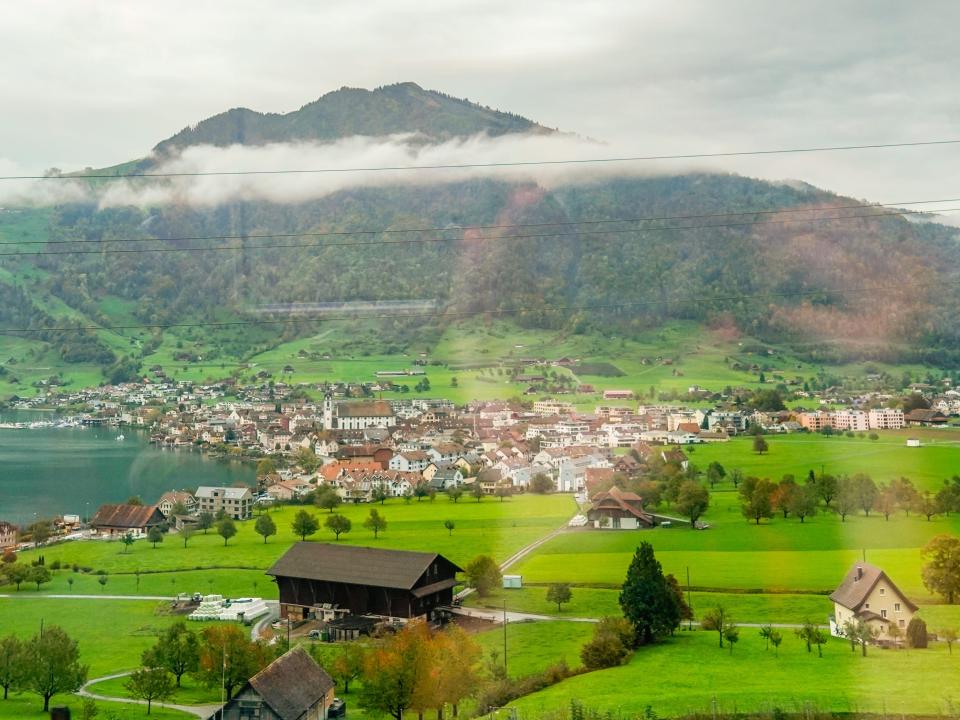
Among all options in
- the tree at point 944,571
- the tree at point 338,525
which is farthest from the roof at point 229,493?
the tree at point 944,571

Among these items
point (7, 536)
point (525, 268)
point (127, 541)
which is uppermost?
point (525, 268)

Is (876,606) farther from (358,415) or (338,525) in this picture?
(358,415)

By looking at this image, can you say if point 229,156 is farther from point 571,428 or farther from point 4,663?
point 4,663

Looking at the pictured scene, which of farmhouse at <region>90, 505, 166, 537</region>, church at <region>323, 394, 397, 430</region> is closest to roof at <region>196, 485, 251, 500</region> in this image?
farmhouse at <region>90, 505, 166, 537</region>

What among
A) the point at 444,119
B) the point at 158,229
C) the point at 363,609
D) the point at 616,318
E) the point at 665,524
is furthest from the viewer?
the point at 444,119

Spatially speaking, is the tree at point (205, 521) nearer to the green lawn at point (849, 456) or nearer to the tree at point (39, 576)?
the tree at point (39, 576)

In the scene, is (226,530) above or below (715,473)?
below

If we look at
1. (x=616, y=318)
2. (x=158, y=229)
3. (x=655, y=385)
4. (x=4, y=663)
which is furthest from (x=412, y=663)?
(x=158, y=229)

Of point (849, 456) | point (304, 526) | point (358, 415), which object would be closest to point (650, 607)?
point (304, 526)
